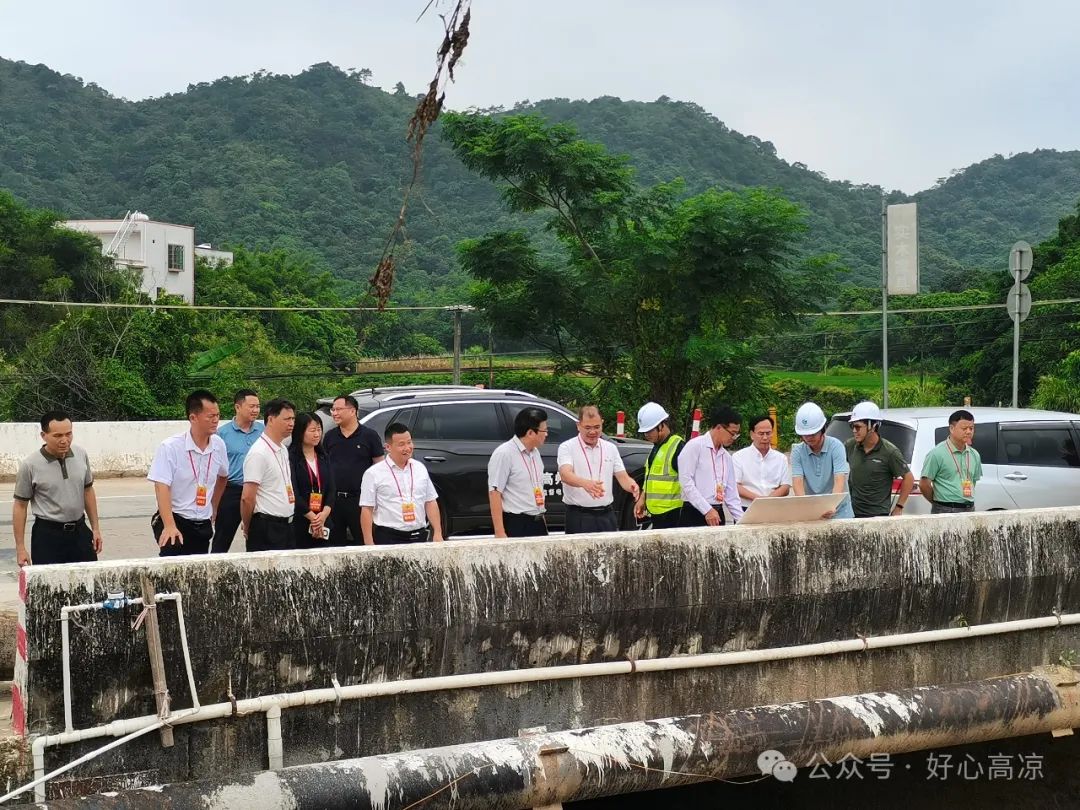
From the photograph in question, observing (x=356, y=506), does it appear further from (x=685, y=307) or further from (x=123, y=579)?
(x=685, y=307)

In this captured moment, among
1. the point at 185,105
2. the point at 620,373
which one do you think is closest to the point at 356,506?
the point at 620,373

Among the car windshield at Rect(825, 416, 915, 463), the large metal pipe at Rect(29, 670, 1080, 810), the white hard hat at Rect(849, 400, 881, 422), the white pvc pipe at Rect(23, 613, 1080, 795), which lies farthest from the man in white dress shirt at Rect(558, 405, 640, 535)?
the car windshield at Rect(825, 416, 915, 463)

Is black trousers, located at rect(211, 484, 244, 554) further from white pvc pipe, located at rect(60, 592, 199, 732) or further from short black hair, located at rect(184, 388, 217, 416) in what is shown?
white pvc pipe, located at rect(60, 592, 199, 732)

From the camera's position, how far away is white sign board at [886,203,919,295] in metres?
17.8

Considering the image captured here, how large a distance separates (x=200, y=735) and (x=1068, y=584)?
534 centimetres

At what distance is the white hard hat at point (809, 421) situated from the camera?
8.67 meters

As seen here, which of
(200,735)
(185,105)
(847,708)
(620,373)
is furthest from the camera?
(185,105)

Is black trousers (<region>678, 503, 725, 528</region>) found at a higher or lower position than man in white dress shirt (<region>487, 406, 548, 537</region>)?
lower

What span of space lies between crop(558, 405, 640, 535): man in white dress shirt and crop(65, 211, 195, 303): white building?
181ft

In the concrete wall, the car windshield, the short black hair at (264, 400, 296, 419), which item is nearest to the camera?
the short black hair at (264, 400, 296, 419)

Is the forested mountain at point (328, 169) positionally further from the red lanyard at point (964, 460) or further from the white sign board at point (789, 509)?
the white sign board at point (789, 509)

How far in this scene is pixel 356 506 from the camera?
29.1ft

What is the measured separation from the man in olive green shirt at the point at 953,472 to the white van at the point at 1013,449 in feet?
5.22

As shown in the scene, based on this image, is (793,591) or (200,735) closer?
(200,735)
